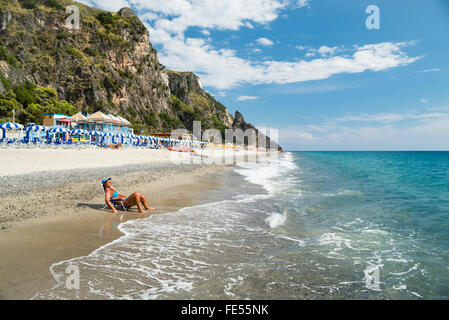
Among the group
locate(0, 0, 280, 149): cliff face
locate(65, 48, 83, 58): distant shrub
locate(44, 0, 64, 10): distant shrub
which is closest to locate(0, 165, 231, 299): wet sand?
locate(0, 0, 280, 149): cliff face

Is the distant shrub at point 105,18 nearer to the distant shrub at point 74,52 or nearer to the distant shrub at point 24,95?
the distant shrub at point 74,52

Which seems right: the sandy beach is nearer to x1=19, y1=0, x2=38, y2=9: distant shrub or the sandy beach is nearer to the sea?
the sea

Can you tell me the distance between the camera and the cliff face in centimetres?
4562

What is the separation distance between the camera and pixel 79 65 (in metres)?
55.4

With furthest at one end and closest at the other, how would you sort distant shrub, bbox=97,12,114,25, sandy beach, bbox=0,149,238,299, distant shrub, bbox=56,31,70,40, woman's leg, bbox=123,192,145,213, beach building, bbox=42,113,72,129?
distant shrub, bbox=97,12,114,25
distant shrub, bbox=56,31,70,40
beach building, bbox=42,113,72,129
woman's leg, bbox=123,192,145,213
sandy beach, bbox=0,149,238,299

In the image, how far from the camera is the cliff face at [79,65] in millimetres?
45625

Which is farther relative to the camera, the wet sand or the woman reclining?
the woman reclining

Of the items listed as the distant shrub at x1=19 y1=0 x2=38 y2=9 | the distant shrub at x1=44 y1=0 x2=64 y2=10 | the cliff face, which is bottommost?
the cliff face

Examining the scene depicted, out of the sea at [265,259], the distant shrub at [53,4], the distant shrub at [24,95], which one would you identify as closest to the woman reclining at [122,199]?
the sea at [265,259]

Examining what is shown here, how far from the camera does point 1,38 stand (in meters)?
52.8

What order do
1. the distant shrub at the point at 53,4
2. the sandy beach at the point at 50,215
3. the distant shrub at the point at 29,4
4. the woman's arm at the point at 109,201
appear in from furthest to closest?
the distant shrub at the point at 53,4 < the distant shrub at the point at 29,4 < the woman's arm at the point at 109,201 < the sandy beach at the point at 50,215

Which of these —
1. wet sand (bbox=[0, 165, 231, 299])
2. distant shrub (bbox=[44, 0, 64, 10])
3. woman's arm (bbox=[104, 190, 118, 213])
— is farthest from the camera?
distant shrub (bbox=[44, 0, 64, 10])

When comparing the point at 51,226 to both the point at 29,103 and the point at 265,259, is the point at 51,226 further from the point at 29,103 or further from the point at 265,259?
the point at 29,103
